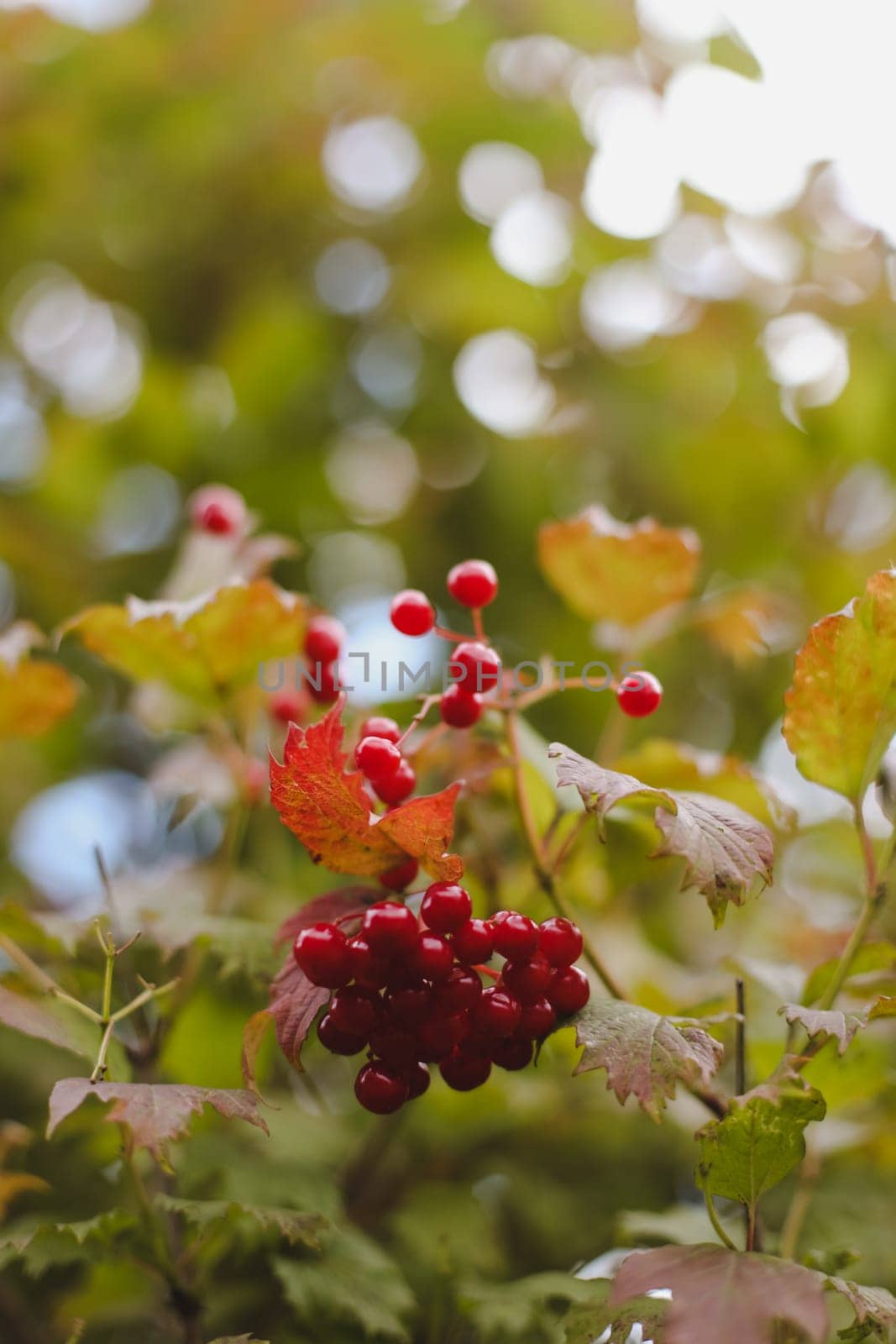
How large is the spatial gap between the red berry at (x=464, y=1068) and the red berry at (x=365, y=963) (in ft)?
0.21

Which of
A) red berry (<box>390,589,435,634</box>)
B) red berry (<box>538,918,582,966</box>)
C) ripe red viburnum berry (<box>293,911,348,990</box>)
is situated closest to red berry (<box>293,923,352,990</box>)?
ripe red viburnum berry (<box>293,911,348,990</box>)

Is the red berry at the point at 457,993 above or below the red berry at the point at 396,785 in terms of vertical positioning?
below

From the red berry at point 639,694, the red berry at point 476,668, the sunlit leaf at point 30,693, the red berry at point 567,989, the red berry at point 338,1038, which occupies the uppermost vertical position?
the red berry at point 476,668

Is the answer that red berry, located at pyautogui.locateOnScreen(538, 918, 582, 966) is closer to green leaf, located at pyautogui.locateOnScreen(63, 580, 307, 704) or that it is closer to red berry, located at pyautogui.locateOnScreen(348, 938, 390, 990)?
red berry, located at pyautogui.locateOnScreen(348, 938, 390, 990)

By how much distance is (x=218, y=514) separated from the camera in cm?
84

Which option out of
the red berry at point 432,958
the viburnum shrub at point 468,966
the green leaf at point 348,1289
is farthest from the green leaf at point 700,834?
the green leaf at point 348,1289

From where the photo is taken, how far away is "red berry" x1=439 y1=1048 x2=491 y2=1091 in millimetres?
565

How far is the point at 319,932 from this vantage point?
543mm

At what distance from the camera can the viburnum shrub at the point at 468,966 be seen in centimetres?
53

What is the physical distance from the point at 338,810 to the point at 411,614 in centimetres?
18

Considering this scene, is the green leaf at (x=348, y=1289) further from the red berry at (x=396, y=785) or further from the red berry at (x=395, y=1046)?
the red berry at (x=396, y=785)

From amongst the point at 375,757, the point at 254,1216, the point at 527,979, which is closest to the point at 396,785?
the point at 375,757

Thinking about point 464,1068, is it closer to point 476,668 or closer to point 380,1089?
point 380,1089

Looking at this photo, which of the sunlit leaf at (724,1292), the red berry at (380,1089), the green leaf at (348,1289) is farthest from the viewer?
the green leaf at (348,1289)
